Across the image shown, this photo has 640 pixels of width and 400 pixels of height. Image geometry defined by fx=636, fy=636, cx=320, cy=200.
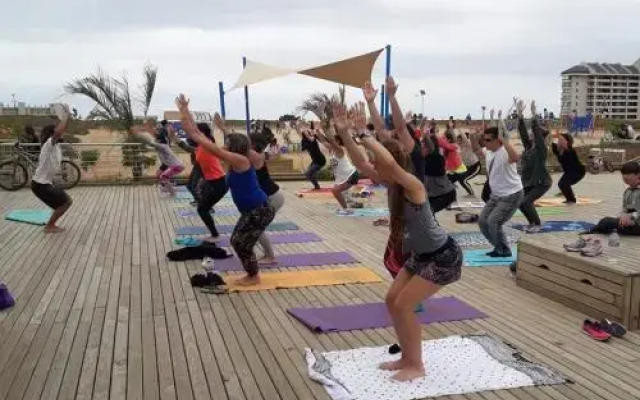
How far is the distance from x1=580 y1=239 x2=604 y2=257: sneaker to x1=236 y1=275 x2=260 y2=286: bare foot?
9.35 ft

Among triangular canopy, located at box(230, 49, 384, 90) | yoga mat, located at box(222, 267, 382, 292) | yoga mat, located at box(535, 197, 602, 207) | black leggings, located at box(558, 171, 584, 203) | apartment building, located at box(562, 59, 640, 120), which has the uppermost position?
→ apartment building, located at box(562, 59, 640, 120)

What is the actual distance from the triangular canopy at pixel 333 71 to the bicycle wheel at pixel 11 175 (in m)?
5.96

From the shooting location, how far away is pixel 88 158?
17.7m

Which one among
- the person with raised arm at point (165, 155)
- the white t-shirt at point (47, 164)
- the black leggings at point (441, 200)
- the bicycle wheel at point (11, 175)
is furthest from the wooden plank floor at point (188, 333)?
the bicycle wheel at point (11, 175)

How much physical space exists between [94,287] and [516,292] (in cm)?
388

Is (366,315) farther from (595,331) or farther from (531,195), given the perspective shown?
(531,195)

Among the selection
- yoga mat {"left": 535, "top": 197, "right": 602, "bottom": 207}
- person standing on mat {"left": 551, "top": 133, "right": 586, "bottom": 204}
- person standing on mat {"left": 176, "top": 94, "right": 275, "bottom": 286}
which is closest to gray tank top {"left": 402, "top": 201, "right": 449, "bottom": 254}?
person standing on mat {"left": 176, "top": 94, "right": 275, "bottom": 286}

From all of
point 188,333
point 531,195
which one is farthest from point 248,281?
point 531,195

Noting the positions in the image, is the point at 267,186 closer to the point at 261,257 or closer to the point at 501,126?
the point at 261,257

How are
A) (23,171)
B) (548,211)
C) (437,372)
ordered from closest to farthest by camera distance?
(437,372) → (548,211) → (23,171)

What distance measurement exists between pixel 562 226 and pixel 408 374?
626 cm

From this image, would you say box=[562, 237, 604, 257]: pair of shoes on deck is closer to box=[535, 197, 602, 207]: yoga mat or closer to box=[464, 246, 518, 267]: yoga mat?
box=[464, 246, 518, 267]: yoga mat

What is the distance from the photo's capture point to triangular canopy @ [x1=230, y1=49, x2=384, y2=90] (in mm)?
10742

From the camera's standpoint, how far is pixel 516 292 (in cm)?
574
